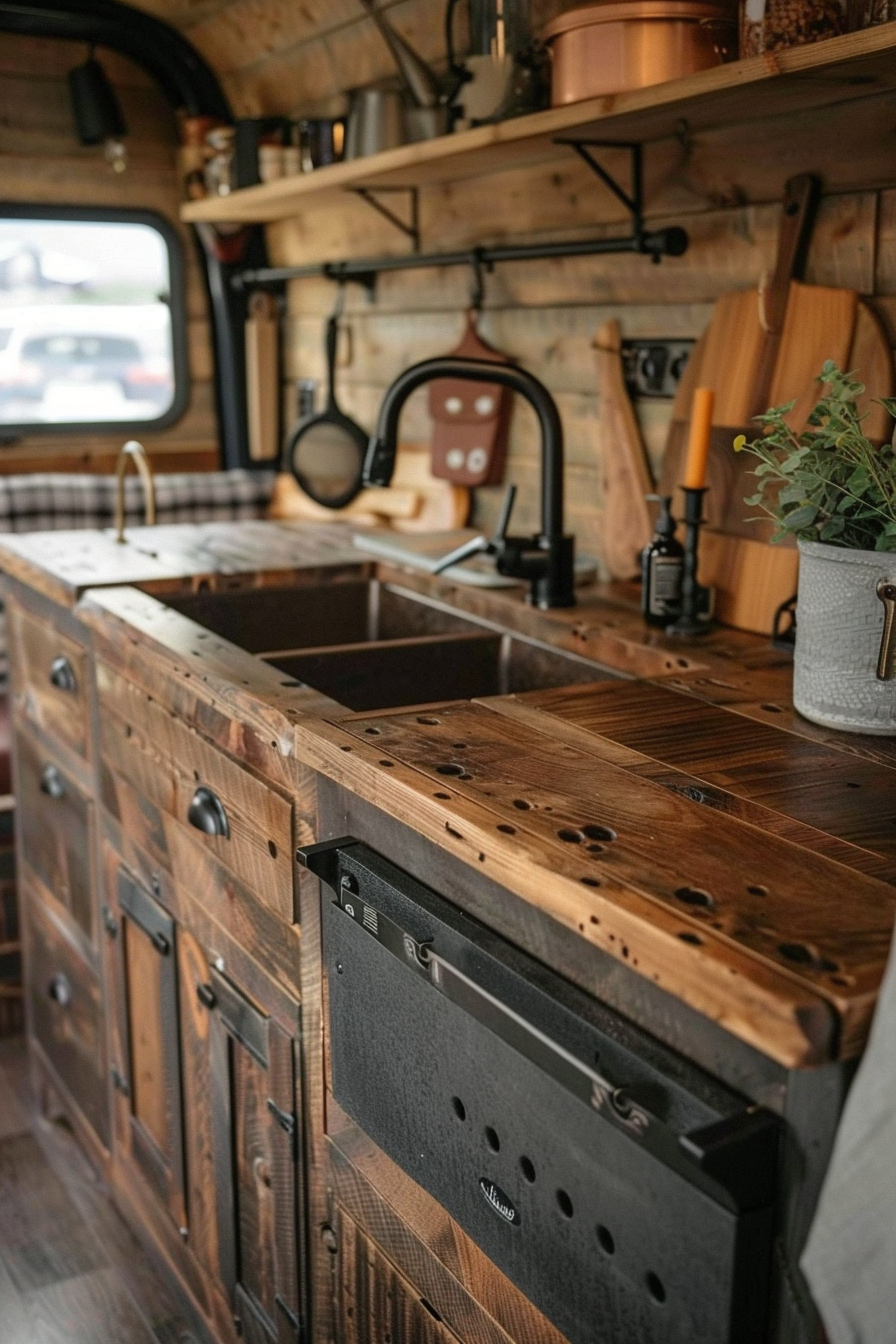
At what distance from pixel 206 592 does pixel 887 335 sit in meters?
1.20

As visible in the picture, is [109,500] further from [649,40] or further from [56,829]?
[649,40]

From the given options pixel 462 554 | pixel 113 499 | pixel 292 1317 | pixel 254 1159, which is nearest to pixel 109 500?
pixel 113 499

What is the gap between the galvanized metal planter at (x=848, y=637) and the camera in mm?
1352

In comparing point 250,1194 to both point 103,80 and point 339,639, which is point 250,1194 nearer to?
point 339,639

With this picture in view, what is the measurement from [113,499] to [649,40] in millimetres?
2040

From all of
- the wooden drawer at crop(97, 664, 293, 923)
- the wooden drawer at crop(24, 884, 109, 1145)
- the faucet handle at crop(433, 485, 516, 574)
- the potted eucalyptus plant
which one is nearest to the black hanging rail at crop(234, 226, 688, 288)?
the faucet handle at crop(433, 485, 516, 574)

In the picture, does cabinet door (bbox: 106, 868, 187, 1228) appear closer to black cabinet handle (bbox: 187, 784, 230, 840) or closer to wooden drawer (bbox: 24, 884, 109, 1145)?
wooden drawer (bbox: 24, 884, 109, 1145)

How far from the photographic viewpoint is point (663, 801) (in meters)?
1.20

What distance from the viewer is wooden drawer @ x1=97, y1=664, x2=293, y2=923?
1.61m

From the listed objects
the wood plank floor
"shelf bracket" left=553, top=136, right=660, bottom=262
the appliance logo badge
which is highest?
"shelf bracket" left=553, top=136, right=660, bottom=262

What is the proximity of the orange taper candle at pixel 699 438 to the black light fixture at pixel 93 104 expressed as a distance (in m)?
2.19

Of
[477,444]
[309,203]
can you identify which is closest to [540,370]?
[477,444]

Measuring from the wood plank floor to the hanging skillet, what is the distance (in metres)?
1.55

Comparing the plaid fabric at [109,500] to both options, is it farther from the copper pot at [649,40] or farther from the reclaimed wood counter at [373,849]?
the copper pot at [649,40]
